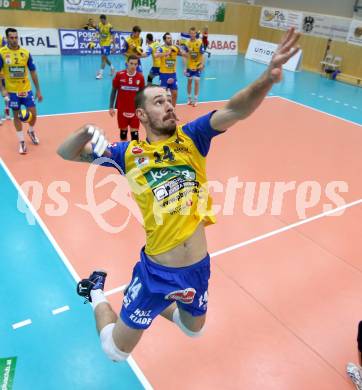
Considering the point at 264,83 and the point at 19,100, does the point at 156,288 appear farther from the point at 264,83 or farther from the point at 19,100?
the point at 19,100

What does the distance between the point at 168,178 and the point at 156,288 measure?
0.85 metres

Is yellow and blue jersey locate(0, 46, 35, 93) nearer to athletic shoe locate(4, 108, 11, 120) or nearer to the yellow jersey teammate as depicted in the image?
athletic shoe locate(4, 108, 11, 120)

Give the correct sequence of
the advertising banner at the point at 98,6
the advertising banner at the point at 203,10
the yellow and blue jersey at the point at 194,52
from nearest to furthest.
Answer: the yellow and blue jersey at the point at 194,52
the advertising banner at the point at 98,6
the advertising banner at the point at 203,10

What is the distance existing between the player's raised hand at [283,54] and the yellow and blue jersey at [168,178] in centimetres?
70

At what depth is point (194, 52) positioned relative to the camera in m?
12.0

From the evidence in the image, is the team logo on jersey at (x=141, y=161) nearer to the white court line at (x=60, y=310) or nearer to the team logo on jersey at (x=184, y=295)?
the team logo on jersey at (x=184, y=295)

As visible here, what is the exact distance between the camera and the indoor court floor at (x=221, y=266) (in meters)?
3.81

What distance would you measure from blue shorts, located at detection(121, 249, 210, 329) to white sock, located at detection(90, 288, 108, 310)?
23.1 inches

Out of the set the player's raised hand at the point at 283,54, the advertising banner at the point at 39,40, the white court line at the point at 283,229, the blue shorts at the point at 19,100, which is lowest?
the white court line at the point at 283,229

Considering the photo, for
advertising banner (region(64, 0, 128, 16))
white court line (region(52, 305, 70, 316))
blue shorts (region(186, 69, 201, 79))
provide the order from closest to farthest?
white court line (region(52, 305, 70, 316)) → blue shorts (region(186, 69, 201, 79)) → advertising banner (region(64, 0, 128, 16))

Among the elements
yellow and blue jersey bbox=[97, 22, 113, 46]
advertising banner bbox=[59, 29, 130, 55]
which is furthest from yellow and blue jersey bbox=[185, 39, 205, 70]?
advertising banner bbox=[59, 29, 130, 55]

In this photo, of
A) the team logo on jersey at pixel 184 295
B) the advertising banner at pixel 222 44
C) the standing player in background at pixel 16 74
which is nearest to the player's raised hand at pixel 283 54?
the team logo on jersey at pixel 184 295

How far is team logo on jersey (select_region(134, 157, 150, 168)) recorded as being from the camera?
2.97m

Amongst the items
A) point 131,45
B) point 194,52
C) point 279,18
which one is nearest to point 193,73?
point 194,52
